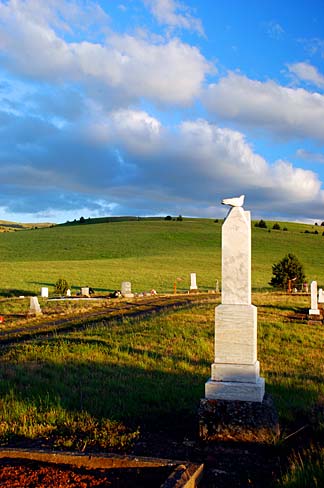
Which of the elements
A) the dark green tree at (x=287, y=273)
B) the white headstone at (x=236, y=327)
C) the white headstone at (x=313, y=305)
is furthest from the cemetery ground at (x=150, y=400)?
the dark green tree at (x=287, y=273)

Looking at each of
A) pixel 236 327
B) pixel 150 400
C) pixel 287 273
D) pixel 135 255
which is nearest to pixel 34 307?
pixel 150 400

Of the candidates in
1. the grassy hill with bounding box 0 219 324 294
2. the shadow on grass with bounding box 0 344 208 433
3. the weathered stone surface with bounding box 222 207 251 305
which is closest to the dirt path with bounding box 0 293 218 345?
the shadow on grass with bounding box 0 344 208 433

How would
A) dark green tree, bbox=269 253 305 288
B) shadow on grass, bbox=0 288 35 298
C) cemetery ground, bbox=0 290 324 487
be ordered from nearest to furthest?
cemetery ground, bbox=0 290 324 487 < shadow on grass, bbox=0 288 35 298 < dark green tree, bbox=269 253 305 288

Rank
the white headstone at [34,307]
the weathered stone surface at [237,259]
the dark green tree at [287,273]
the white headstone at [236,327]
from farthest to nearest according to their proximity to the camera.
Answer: the dark green tree at [287,273] < the white headstone at [34,307] < the weathered stone surface at [237,259] < the white headstone at [236,327]

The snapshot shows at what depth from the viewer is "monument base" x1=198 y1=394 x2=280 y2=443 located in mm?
5922

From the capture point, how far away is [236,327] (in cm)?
648

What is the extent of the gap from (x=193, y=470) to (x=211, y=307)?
16478 millimetres

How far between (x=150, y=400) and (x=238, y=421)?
1.65 meters

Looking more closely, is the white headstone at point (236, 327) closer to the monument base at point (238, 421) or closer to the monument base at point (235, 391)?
the monument base at point (235, 391)

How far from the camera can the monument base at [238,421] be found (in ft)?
19.4

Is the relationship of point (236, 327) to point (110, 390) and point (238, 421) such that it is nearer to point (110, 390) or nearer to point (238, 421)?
point (238, 421)

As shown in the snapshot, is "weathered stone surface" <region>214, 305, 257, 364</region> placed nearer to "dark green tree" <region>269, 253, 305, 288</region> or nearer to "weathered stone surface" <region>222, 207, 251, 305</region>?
"weathered stone surface" <region>222, 207, 251, 305</region>

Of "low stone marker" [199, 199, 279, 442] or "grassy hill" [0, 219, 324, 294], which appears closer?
"low stone marker" [199, 199, 279, 442]

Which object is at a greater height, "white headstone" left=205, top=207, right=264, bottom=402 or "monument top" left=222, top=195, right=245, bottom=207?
"monument top" left=222, top=195, right=245, bottom=207
